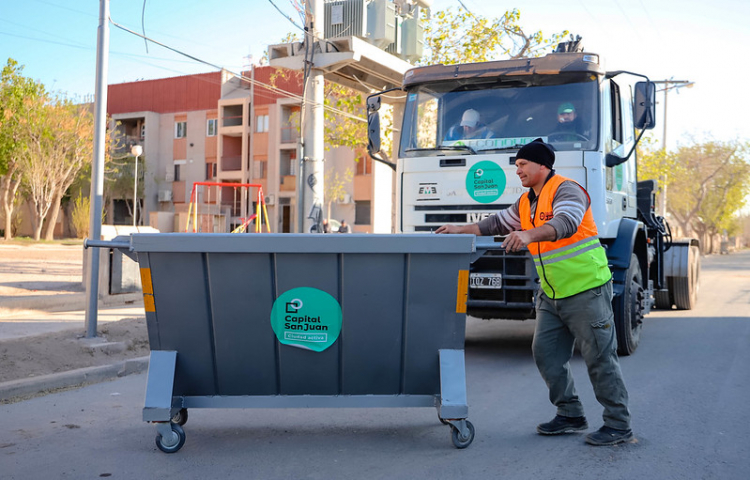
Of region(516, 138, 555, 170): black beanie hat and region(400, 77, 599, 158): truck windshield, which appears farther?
region(400, 77, 599, 158): truck windshield

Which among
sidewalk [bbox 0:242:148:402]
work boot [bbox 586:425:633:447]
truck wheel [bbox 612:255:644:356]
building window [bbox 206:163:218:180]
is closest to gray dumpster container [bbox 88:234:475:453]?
work boot [bbox 586:425:633:447]

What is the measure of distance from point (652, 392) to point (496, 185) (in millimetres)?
2350

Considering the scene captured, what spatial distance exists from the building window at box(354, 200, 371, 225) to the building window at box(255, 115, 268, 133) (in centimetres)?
741

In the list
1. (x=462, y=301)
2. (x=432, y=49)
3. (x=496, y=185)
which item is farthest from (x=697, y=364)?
(x=432, y=49)

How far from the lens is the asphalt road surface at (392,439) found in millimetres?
4035

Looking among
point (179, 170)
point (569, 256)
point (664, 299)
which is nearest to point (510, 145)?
point (569, 256)

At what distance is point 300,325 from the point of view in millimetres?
4355

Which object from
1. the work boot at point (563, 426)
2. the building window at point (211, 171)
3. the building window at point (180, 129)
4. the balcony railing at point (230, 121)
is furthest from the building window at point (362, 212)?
the work boot at point (563, 426)

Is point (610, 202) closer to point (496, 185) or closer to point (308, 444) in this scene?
point (496, 185)

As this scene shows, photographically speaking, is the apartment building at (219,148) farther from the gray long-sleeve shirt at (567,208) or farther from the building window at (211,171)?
the gray long-sleeve shirt at (567,208)

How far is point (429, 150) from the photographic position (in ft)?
24.8

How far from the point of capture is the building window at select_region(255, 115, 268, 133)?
46.1m

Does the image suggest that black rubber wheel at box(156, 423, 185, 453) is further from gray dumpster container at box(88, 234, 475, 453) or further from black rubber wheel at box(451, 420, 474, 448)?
black rubber wheel at box(451, 420, 474, 448)

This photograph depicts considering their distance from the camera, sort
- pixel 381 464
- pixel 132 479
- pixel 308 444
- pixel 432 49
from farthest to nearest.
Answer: pixel 432 49 → pixel 308 444 → pixel 381 464 → pixel 132 479
